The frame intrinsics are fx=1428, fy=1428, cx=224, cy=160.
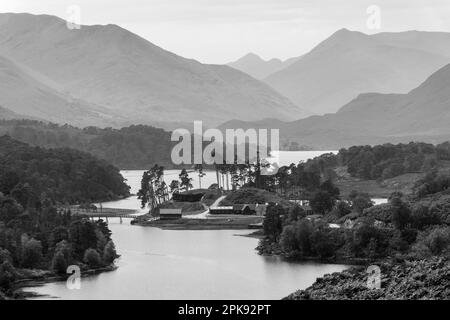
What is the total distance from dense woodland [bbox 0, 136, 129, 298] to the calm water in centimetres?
141

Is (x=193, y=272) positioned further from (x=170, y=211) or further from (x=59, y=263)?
(x=170, y=211)

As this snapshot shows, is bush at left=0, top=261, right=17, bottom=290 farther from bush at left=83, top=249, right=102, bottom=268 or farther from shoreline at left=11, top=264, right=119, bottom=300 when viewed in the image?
bush at left=83, top=249, right=102, bottom=268

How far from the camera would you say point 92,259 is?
5553cm

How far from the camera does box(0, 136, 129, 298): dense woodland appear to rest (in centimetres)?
5375

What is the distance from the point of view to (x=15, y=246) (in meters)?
54.8

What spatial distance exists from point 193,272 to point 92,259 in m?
4.75

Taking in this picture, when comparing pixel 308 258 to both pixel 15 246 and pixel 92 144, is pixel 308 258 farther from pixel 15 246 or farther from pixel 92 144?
pixel 92 144

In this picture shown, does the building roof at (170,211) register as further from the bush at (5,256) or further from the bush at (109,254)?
the bush at (5,256)

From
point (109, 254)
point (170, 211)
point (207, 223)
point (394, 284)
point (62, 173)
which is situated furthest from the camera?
point (62, 173)

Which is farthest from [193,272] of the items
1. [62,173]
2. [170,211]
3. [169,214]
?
[62,173]

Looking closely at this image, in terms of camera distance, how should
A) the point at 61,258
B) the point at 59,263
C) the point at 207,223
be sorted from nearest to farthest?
the point at 59,263 → the point at 61,258 → the point at 207,223

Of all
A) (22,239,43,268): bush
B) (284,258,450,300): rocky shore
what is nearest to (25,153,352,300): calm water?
(22,239,43,268): bush
